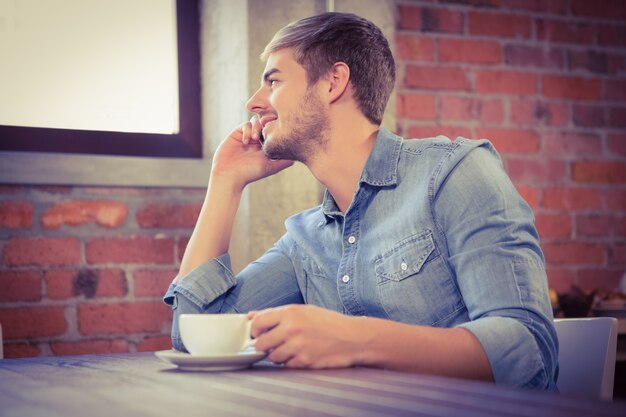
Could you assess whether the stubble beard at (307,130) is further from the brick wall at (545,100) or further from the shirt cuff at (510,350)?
the brick wall at (545,100)

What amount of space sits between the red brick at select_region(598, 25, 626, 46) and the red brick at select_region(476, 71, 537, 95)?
0.32m

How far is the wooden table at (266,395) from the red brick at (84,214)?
4.11ft

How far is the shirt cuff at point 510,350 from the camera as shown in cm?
116

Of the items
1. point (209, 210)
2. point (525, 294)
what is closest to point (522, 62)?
point (209, 210)

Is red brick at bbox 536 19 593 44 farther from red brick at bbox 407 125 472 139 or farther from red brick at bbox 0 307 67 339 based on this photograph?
red brick at bbox 0 307 67 339

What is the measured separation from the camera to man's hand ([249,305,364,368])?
1.07m

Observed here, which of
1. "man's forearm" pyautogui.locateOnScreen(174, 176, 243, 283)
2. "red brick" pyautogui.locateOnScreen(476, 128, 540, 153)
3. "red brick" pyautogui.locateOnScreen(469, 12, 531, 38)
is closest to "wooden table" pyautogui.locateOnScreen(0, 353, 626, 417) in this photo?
"man's forearm" pyautogui.locateOnScreen(174, 176, 243, 283)

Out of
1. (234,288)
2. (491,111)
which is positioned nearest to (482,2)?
(491,111)

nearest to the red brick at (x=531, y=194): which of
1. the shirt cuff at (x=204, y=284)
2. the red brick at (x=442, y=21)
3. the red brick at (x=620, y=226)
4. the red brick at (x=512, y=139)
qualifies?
the red brick at (x=512, y=139)

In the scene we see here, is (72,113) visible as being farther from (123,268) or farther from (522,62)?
(522,62)

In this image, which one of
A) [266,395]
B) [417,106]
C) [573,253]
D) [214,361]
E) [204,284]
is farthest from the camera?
[573,253]

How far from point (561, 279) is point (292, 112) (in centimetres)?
145

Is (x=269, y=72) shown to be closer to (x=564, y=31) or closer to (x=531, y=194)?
Result: (x=531, y=194)

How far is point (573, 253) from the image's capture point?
285cm
